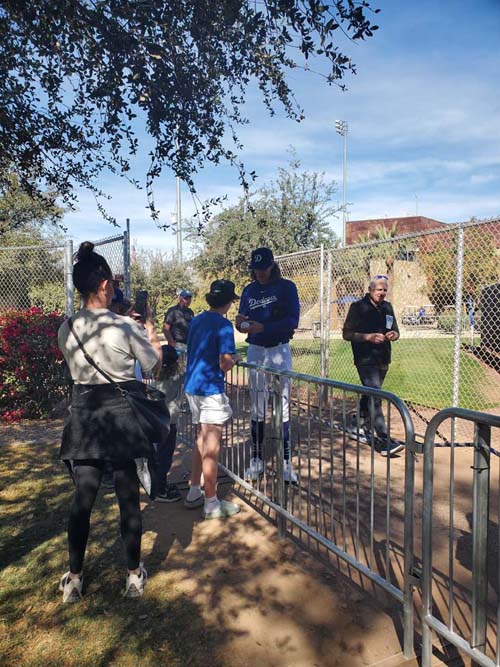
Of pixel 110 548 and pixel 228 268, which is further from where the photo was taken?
pixel 228 268

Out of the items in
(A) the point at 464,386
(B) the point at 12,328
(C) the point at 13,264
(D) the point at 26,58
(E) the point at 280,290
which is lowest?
(A) the point at 464,386

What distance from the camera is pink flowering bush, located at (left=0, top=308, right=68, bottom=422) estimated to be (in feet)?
24.2

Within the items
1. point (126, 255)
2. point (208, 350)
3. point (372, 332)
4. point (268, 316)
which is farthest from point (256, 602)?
point (126, 255)

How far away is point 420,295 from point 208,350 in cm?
642

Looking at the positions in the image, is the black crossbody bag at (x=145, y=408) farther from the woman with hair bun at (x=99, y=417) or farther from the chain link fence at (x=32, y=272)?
the chain link fence at (x=32, y=272)

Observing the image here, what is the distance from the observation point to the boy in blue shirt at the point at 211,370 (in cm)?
388

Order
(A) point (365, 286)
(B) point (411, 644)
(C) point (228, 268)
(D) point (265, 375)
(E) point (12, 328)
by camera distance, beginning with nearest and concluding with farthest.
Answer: (B) point (411, 644) → (D) point (265, 375) → (E) point (12, 328) → (A) point (365, 286) → (C) point (228, 268)

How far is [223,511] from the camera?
4066 mm

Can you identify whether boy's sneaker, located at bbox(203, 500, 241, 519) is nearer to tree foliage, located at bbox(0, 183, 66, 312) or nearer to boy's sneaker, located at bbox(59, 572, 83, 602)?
boy's sneaker, located at bbox(59, 572, 83, 602)

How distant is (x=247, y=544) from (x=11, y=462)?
319 centimetres

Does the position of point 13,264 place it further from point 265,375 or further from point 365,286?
point 265,375

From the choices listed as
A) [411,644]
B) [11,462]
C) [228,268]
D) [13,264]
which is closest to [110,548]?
[411,644]

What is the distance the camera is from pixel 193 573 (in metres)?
3.23

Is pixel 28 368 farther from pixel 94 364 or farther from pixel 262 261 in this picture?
pixel 94 364
